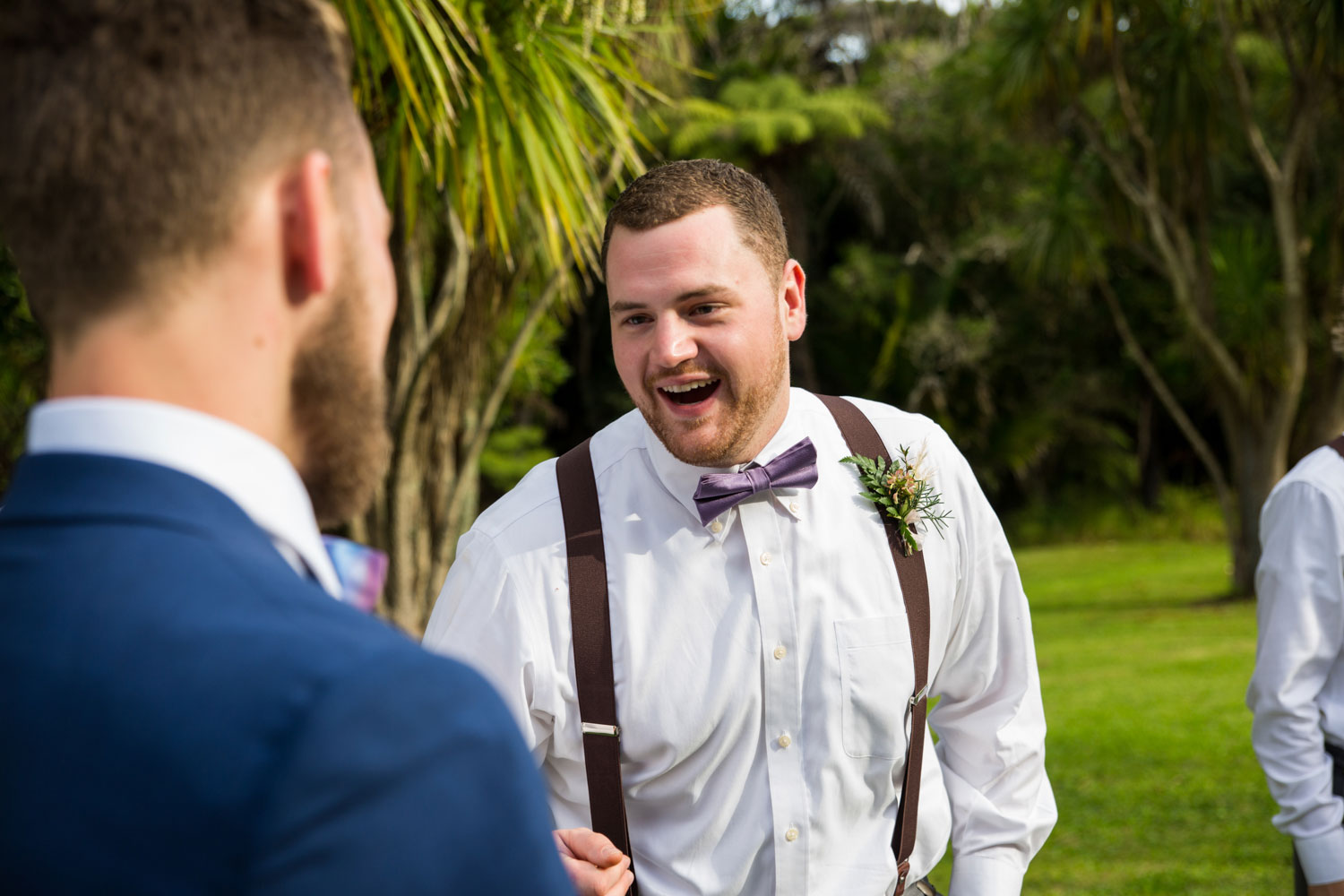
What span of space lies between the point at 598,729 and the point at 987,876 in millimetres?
865

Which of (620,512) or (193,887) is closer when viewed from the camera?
(193,887)

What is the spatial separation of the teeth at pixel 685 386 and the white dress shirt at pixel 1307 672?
1454mm

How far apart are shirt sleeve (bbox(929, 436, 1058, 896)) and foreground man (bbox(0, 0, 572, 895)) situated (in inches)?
69.1

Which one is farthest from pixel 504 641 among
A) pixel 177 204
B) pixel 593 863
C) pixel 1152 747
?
pixel 1152 747

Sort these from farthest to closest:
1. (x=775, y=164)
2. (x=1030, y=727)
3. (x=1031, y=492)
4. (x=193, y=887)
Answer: (x=1031, y=492)
(x=775, y=164)
(x=1030, y=727)
(x=193, y=887)

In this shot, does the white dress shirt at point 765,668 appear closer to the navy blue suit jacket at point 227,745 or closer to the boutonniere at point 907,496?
the boutonniere at point 907,496

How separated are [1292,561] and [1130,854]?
4.04 meters

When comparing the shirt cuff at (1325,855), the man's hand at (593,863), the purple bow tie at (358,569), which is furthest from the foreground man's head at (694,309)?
the shirt cuff at (1325,855)

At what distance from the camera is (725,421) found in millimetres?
2414

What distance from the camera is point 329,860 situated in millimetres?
745

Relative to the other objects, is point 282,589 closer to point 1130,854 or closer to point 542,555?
point 542,555

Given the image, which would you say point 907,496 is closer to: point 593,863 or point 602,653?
point 602,653

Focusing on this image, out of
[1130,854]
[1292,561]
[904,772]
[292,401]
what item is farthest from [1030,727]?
[1130,854]

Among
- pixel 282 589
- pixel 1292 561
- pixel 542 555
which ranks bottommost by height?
pixel 1292 561
